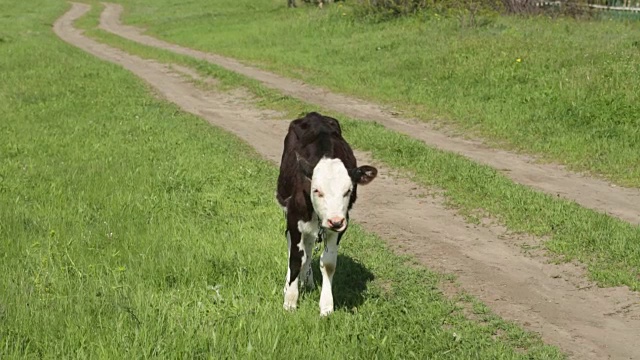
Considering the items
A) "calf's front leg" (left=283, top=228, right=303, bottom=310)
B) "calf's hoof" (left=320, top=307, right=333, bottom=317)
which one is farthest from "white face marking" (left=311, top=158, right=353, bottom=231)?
"calf's hoof" (left=320, top=307, right=333, bottom=317)

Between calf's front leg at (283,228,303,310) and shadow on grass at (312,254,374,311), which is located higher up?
calf's front leg at (283,228,303,310)

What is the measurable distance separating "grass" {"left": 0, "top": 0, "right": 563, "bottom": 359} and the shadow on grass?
24mm

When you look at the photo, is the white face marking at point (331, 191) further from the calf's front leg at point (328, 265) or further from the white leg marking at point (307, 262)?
the white leg marking at point (307, 262)

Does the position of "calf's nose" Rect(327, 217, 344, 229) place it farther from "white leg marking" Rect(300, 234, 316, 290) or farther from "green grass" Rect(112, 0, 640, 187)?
"green grass" Rect(112, 0, 640, 187)

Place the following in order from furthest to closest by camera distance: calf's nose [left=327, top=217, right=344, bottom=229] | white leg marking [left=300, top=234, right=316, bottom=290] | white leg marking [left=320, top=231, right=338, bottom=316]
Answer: white leg marking [left=300, top=234, right=316, bottom=290] → white leg marking [left=320, top=231, right=338, bottom=316] → calf's nose [left=327, top=217, right=344, bottom=229]

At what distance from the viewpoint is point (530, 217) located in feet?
32.2

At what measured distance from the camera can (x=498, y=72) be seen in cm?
1884

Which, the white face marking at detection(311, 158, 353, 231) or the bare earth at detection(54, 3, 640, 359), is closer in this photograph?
the white face marking at detection(311, 158, 353, 231)

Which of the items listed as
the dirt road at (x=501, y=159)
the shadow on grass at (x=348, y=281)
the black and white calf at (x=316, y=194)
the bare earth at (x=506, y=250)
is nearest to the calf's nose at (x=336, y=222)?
the black and white calf at (x=316, y=194)

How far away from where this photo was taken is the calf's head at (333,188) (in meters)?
5.74

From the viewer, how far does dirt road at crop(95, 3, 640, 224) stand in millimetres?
11023

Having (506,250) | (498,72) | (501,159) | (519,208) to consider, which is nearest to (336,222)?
(506,250)

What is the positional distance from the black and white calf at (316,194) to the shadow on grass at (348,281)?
32cm

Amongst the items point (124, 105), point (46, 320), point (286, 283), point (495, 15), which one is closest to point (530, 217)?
point (286, 283)
